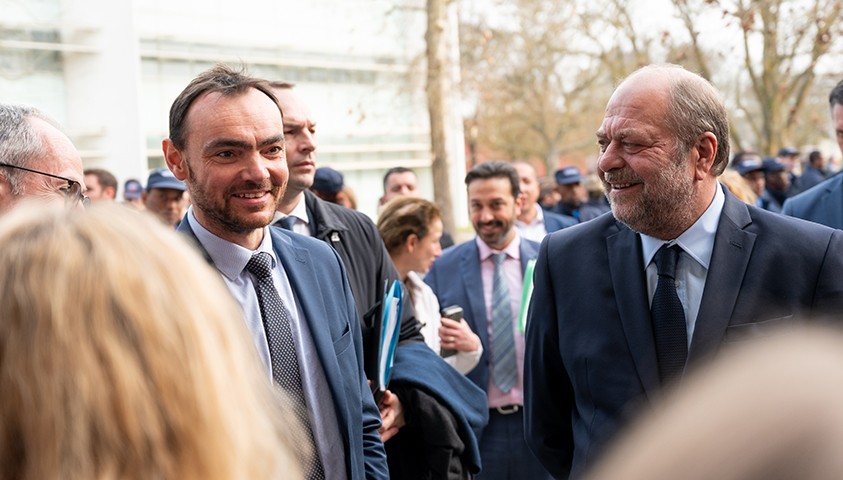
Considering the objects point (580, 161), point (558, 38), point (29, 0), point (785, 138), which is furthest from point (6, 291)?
point (580, 161)

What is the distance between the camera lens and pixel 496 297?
5.63 metres

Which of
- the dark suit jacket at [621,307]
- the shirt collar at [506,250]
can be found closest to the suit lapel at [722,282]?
the dark suit jacket at [621,307]

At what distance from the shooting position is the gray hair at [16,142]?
3.07 meters

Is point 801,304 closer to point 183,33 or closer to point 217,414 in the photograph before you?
point 217,414

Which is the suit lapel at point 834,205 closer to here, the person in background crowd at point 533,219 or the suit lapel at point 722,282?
the suit lapel at point 722,282

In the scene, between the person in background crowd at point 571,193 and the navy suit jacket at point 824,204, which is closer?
the navy suit jacket at point 824,204

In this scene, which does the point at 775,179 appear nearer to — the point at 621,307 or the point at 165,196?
the point at 165,196

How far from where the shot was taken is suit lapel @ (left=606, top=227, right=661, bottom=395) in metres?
3.01

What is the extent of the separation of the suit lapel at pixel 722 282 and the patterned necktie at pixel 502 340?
2463 millimetres

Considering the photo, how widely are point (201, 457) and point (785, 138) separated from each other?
24825mm

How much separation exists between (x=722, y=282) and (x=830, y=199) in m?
2.57

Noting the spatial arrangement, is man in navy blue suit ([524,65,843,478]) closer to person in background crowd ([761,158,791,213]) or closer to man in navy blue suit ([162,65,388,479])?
man in navy blue suit ([162,65,388,479])

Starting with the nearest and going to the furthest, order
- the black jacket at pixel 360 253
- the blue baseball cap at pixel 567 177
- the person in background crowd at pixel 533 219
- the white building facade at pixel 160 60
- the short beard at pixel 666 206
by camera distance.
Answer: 1. the short beard at pixel 666 206
2. the black jacket at pixel 360 253
3. the person in background crowd at pixel 533 219
4. the blue baseball cap at pixel 567 177
5. the white building facade at pixel 160 60

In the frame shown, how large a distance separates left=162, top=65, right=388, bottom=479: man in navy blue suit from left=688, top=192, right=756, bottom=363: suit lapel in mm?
1127
